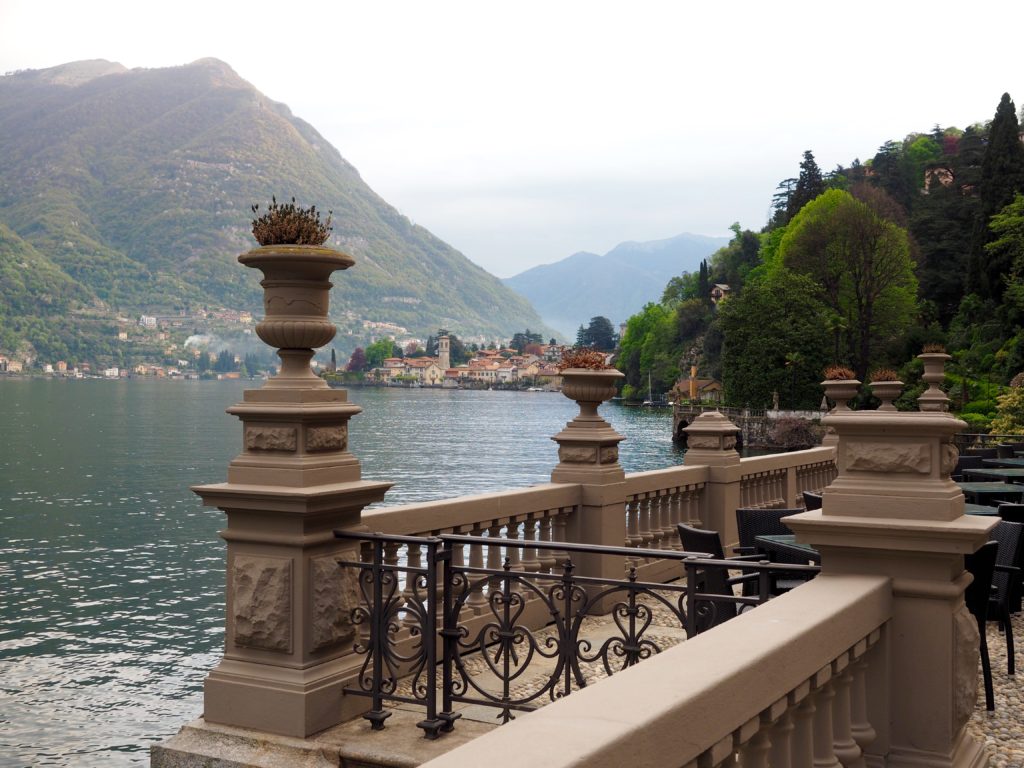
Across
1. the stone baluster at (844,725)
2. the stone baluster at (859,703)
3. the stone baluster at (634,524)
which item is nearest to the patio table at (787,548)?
the stone baluster at (859,703)

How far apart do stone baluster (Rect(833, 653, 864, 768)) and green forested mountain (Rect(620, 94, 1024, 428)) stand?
47.0 metres

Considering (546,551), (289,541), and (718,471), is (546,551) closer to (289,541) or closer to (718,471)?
(289,541)

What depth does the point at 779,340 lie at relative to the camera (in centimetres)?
7169

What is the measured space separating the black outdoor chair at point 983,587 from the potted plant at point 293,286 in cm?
404

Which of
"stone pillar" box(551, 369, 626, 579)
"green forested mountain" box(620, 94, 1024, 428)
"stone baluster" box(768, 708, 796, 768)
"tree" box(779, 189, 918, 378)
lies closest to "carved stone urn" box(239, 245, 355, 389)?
→ "stone baluster" box(768, 708, 796, 768)

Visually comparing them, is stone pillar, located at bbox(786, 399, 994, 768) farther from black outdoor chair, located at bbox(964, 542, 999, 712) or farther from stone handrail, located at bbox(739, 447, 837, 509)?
stone handrail, located at bbox(739, 447, 837, 509)

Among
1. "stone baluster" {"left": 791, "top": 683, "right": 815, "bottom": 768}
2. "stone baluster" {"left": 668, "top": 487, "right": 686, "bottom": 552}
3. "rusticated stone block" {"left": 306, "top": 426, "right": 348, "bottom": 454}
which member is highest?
"rusticated stone block" {"left": 306, "top": 426, "right": 348, "bottom": 454}

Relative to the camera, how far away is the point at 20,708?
17172 mm

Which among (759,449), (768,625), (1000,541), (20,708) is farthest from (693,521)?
(759,449)

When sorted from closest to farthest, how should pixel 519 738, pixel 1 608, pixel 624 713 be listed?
pixel 519 738
pixel 624 713
pixel 1 608

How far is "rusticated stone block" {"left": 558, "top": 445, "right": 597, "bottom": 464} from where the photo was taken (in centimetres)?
962

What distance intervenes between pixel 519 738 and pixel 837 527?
2.49 meters

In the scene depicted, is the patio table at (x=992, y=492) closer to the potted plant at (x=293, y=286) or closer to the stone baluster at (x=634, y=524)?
the stone baluster at (x=634, y=524)

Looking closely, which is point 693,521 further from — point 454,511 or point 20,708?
point 20,708
